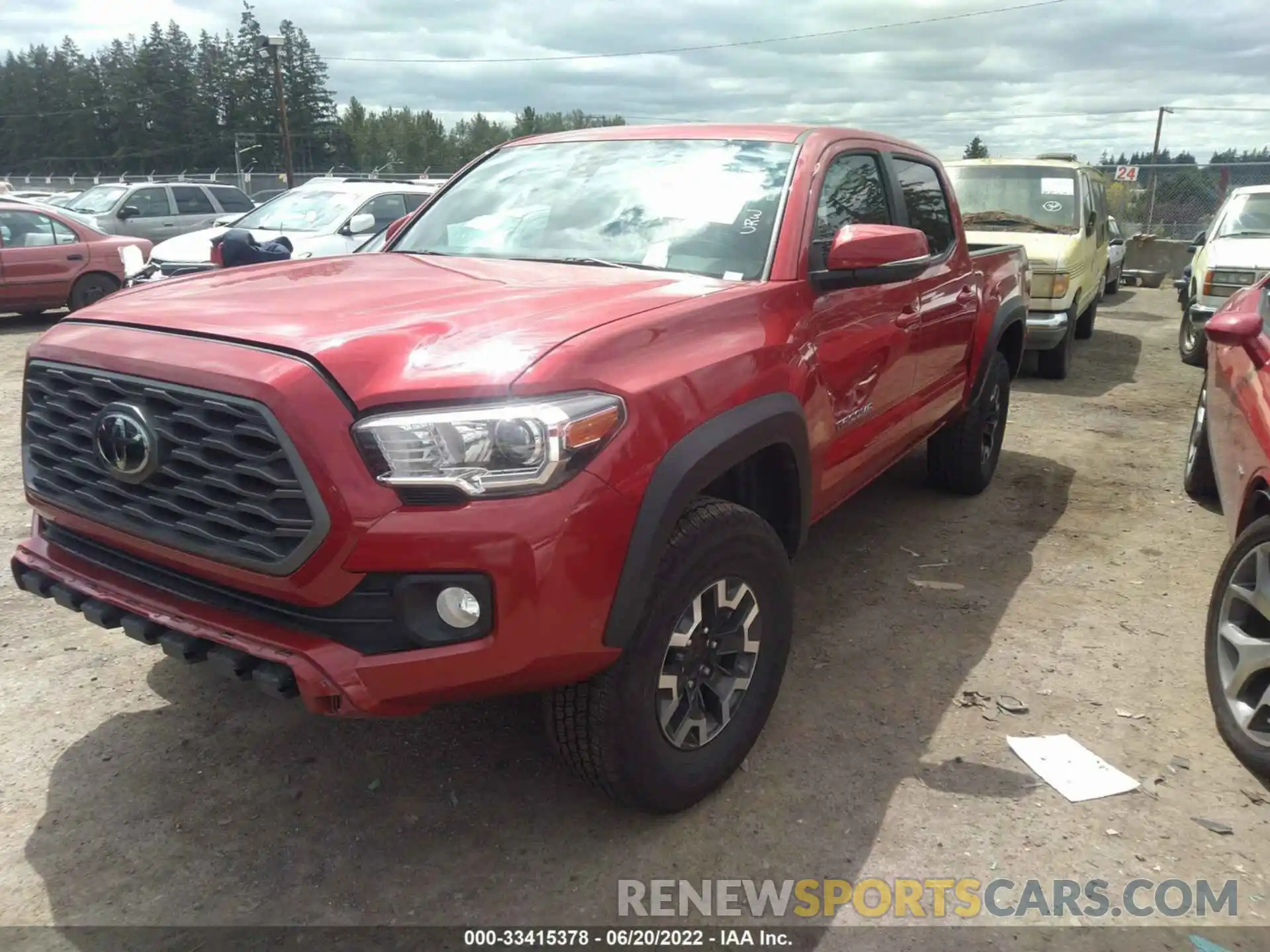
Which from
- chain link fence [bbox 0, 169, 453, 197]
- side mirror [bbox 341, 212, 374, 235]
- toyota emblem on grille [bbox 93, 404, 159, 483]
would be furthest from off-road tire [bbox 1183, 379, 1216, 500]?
chain link fence [bbox 0, 169, 453, 197]

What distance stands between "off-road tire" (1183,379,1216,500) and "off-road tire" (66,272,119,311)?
1138 cm

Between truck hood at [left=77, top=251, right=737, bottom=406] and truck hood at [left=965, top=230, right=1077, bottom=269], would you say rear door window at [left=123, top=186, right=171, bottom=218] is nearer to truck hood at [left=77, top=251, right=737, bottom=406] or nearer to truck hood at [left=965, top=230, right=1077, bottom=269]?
truck hood at [left=965, top=230, right=1077, bottom=269]

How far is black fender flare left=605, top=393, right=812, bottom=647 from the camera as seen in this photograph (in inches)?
89.0

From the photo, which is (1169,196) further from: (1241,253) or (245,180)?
(245,180)

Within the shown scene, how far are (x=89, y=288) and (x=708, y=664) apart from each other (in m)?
11.6

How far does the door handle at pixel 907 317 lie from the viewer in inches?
150

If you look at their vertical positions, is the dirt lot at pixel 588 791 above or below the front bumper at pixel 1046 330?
below

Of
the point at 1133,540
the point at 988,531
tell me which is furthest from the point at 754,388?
the point at 1133,540

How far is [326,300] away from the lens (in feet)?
8.38

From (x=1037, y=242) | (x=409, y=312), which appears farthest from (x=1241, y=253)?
(x=409, y=312)

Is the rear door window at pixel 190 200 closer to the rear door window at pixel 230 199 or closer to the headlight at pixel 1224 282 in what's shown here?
the rear door window at pixel 230 199

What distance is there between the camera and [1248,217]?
9633 millimetres

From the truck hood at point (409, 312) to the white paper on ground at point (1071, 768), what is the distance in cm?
174

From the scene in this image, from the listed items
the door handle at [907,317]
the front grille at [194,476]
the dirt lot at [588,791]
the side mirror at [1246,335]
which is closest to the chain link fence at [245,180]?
the door handle at [907,317]
